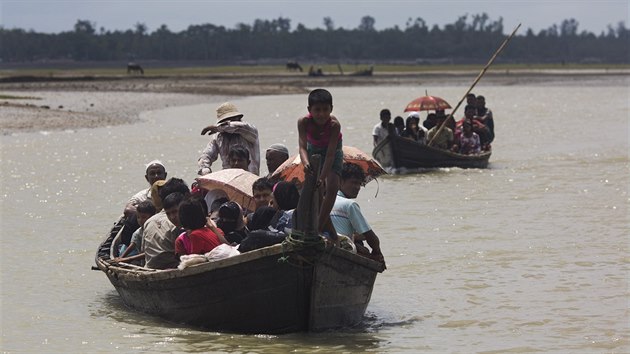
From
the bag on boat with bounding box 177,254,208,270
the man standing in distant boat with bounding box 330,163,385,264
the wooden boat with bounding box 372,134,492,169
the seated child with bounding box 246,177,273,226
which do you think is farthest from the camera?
the wooden boat with bounding box 372,134,492,169

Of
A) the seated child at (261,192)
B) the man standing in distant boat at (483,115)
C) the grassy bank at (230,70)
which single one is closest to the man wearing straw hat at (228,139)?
the seated child at (261,192)

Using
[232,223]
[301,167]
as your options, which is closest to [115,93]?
[301,167]

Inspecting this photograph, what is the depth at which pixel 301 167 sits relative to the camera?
409 inches

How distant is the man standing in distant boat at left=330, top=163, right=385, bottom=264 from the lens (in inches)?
372

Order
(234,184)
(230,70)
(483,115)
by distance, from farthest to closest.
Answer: (230,70) < (483,115) < (234,184)

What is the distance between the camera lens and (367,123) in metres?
36.0

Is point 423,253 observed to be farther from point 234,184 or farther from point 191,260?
point 191,260

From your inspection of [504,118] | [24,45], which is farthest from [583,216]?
[24,45]

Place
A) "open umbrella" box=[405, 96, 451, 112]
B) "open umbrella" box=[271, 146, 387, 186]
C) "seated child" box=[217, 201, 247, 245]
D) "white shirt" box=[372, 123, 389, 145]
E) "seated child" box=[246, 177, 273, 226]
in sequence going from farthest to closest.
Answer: "open umbrella" box=[405, 96, 451, 112], "white shirt" box=[372, 123, 389, 145], "open umbrella" box=[271, 146, 387, 186], "seated child" box=[246, 177, 273, 226], "seated child" box=[217, 201, 247, 245]

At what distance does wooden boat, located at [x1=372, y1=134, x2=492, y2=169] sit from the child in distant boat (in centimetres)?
1134

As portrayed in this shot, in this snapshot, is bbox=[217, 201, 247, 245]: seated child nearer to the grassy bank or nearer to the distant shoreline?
the distant shoreline

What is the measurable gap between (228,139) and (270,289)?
3.18 m

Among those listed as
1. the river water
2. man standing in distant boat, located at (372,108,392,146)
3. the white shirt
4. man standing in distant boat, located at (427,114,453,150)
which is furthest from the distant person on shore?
man standing in distant boat, located at (427,114,453,150)

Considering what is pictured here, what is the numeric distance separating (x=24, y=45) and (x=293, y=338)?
14539cm
